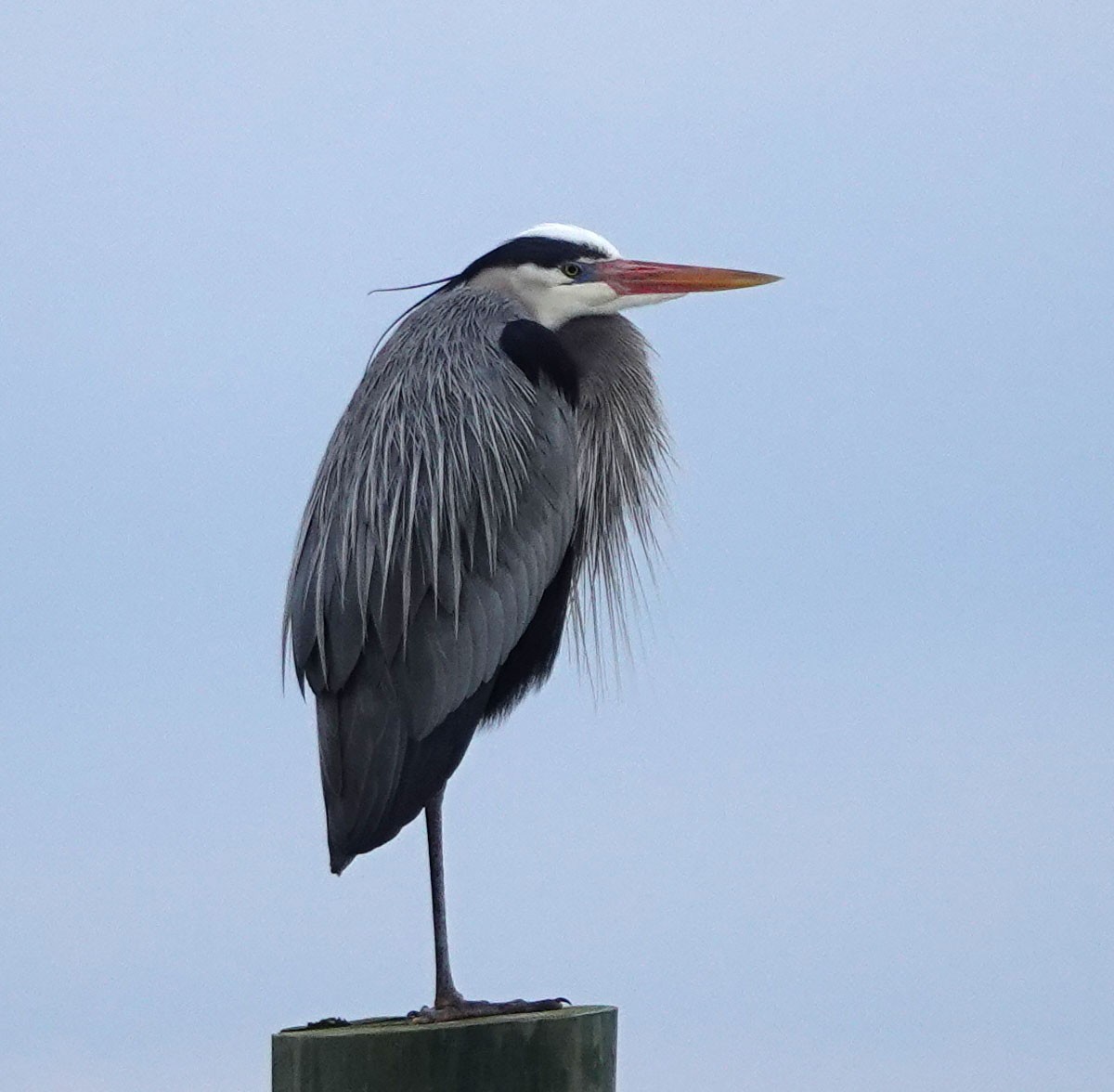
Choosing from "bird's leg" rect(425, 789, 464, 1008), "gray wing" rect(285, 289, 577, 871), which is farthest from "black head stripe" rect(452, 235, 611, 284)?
"bird's leg" rect(425, 789, 464, 1008)

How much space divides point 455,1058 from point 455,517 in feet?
4.62

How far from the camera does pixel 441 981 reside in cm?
408

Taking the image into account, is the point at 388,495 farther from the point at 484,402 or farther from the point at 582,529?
the point at 582,529

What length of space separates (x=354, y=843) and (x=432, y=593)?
678 millimetres

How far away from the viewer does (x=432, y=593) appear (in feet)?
14.2

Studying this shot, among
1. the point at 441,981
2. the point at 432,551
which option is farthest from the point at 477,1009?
the point at 432,551

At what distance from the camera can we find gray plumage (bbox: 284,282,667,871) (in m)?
4.11

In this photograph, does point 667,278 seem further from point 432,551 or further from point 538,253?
point 432,551

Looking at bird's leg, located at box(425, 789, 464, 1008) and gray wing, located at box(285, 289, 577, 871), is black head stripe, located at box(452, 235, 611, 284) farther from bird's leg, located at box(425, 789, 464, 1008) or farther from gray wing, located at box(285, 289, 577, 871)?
bird's leg, located at box(425, 789, 464, 1008)

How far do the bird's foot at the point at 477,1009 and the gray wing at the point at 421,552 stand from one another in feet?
1.30

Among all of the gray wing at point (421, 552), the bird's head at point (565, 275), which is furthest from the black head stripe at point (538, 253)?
the gray wing at point (421, 552)

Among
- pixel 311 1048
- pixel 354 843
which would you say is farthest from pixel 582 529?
pixel 311 1048

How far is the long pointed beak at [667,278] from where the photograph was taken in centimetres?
478

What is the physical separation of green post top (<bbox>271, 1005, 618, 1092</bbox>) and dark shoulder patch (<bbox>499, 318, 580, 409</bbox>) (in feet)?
5.70
